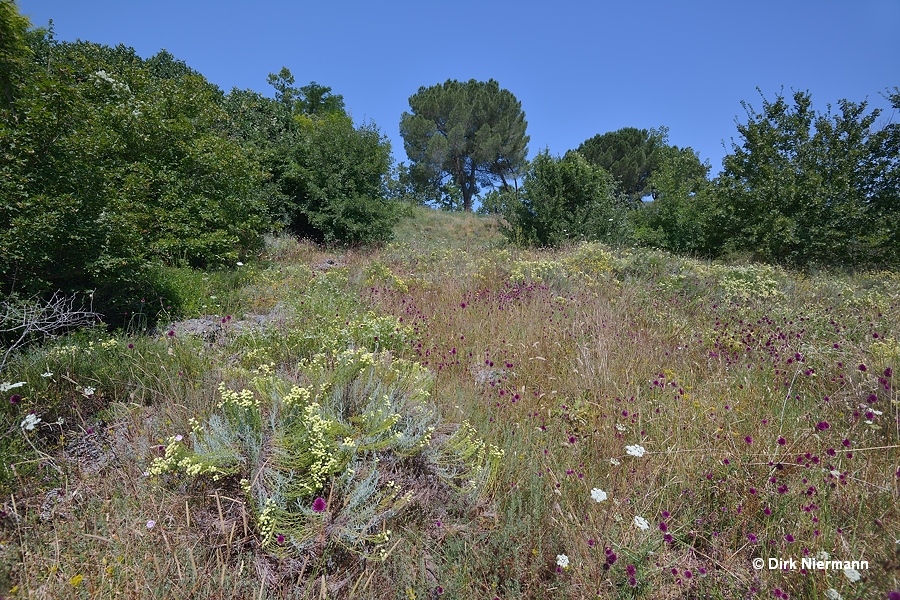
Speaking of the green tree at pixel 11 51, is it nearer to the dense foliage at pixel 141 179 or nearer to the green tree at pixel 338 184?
the dense foliage at pixel 141 179

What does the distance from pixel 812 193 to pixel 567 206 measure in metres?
6.16

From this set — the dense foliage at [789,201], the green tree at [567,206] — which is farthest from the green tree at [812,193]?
the green tree at [567,206]

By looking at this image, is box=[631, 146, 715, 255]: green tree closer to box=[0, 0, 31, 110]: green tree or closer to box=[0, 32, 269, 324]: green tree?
box=[0, 32, 269, 324]: green tree

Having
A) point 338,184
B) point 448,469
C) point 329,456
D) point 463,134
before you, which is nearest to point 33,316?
point 329,456

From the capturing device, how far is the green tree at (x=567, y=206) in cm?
1217

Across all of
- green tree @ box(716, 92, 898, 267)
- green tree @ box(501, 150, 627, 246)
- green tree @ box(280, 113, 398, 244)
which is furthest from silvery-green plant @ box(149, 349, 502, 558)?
green tree @ box(716, 92, 898, 267)

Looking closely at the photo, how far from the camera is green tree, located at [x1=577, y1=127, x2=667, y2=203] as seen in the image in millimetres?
28312

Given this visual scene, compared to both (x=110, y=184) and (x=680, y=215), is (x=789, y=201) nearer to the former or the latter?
(x=680, y=215)

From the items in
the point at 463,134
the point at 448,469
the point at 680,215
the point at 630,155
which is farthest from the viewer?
the point at 630,155

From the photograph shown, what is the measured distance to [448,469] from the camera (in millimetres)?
2217

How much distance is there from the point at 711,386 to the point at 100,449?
4055 mm

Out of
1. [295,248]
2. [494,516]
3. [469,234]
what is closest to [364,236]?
[295,248]

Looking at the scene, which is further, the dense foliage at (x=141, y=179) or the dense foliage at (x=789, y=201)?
the dense foliage at (x=789, y=201)

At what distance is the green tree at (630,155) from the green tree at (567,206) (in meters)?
17.6
